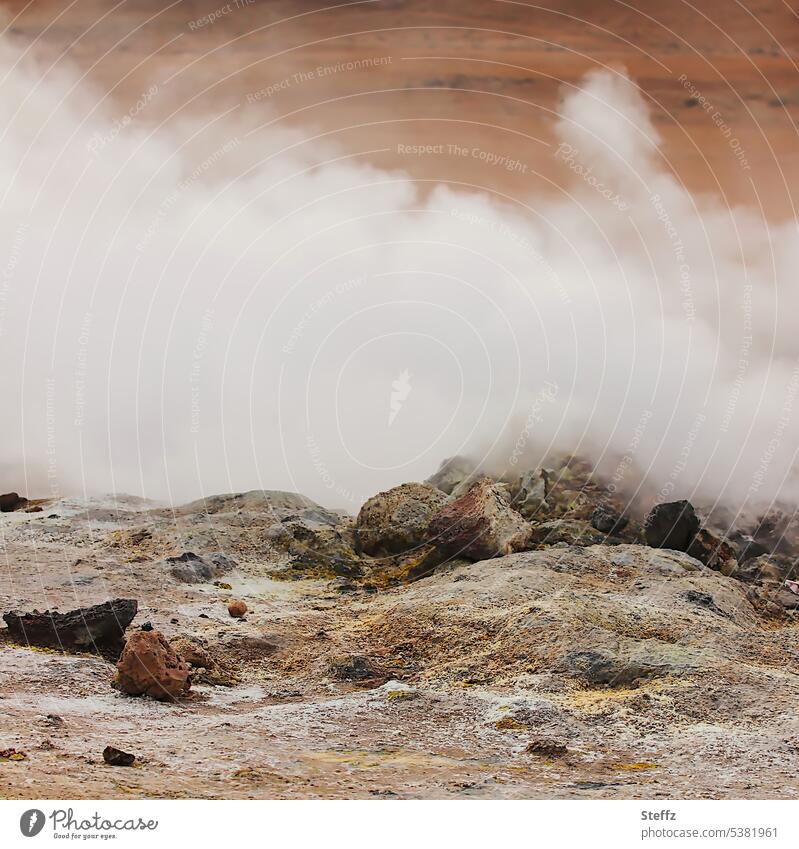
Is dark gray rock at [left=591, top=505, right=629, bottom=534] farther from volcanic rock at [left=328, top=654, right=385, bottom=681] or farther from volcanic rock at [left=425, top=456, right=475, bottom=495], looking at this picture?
volcanic rock at [left=328, top=654, right=385, bottom=681]

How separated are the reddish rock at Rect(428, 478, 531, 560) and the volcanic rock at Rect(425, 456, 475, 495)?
5786 millimetres

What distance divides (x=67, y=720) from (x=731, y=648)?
1272cm

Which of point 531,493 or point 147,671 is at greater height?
point 531,493

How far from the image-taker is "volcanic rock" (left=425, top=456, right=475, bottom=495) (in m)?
34.3

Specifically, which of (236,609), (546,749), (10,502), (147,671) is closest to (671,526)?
(236,609)

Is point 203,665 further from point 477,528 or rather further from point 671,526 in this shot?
point 671,526

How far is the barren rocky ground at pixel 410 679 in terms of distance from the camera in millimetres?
13695

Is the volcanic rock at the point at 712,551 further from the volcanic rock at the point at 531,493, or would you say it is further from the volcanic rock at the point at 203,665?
the volcanic rock at the point at 203,665

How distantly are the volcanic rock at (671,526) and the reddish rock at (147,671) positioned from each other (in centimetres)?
1550

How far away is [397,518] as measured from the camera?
29828mm

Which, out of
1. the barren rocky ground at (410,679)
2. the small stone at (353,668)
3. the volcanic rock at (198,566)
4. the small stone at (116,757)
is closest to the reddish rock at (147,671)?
the barren rocky ground at (410,679)

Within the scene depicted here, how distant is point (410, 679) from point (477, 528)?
8.80m

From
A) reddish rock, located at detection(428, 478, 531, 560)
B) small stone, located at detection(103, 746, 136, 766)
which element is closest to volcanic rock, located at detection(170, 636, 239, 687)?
small stone, located at detection(103, 746, 136, 766)
